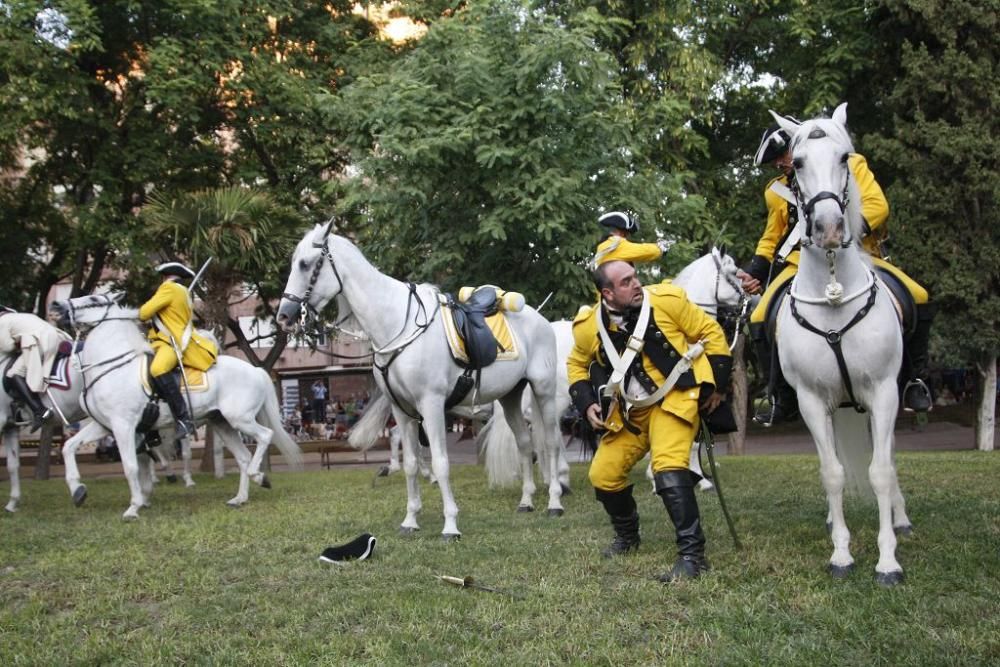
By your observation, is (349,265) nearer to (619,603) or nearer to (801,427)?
(619,603)

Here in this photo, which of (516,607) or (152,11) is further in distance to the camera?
(152,11)

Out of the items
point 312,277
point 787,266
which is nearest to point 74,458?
point 312,277

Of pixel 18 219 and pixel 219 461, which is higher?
pixel 18 219

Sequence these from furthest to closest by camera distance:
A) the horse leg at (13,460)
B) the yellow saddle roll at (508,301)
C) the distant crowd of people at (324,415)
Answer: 1. the distant crowd of people at (324,415)
2. the horse leg at (13,460)
3. the yellow saddle roll at (508,301)

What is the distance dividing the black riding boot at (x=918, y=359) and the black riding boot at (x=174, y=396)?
847 cm

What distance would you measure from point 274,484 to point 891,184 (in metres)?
14.5

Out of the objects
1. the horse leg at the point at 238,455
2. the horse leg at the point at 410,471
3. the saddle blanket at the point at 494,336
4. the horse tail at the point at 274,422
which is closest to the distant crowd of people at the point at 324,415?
the horse tail at the point at 274,422

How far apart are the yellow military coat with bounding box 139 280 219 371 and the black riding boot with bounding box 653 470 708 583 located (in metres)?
7.65

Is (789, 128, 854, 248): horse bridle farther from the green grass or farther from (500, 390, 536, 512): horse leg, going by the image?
(500, 390, 536, 512): horse leg

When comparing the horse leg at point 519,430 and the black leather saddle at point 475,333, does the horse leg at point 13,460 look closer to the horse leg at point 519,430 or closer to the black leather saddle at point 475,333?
the horse leg at point 519,430

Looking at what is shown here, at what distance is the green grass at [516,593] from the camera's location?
178 inches

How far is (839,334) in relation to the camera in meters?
5.73

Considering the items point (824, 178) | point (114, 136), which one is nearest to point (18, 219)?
point (114, 136)

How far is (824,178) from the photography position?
17.6 ft
